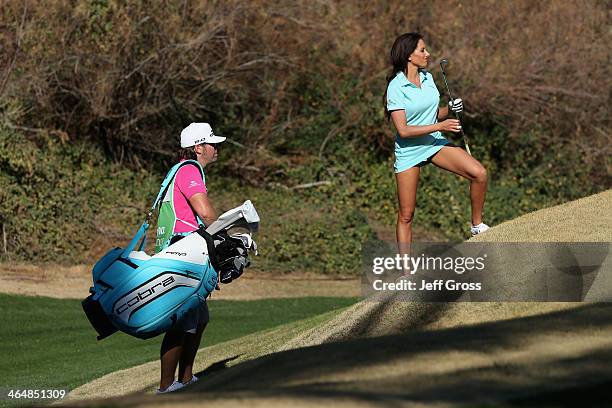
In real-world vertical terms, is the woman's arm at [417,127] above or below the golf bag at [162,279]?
above

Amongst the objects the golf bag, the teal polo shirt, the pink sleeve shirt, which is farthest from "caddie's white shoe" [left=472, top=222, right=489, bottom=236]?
the pink sleeve shirt

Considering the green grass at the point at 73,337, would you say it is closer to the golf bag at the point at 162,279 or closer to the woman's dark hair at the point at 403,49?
the golf bag at the point at 162,279

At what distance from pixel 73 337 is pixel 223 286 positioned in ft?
14.9

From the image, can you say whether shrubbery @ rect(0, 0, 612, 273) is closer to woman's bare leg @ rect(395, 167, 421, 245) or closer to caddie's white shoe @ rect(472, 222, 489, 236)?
caddie's white shoe @ rect(472, 222, 489, 236)

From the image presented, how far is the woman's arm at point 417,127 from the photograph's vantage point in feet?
28.8

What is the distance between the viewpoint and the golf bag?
7.15 m

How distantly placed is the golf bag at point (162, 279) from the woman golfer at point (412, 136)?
2.01 m

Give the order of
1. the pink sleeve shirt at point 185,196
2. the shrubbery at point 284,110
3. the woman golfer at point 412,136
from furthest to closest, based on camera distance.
A: the shrubbery at point 284,110 < the woman golfer at point 412,136 < the pink sleeve shirt at point 185,196

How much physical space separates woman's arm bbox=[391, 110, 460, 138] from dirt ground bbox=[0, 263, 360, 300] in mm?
8879

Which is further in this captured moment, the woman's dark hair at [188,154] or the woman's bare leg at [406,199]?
the woman's bare leg at [406,199]

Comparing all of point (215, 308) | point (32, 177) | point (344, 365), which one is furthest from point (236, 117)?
point (344, 365)

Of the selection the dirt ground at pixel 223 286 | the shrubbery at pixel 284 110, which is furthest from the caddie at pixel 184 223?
the shrubbery at pixel 284 110

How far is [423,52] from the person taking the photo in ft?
30.1

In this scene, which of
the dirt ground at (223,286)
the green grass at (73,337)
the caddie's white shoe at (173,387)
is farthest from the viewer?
the dirt ground at (223,286)
